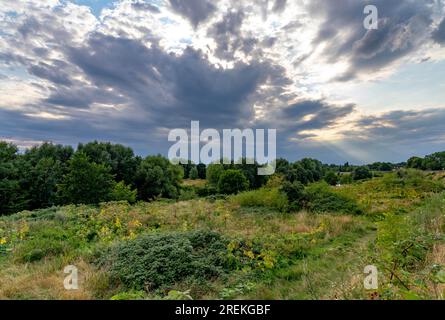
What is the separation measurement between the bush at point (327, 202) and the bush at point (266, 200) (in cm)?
163

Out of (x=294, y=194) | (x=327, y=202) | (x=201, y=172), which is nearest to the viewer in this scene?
(x=327, y=202)

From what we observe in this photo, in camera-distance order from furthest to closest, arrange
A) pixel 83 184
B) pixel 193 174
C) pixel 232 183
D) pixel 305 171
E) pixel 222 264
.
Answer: pixel 193 174
pixel 305 171
pixel 232 183
pixel 83 184
pixel 222 264

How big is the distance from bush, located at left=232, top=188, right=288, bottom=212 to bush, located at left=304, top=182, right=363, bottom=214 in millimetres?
1628

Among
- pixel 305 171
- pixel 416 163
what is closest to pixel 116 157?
pixel 305 171

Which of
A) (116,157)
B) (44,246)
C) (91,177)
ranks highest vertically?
(116,157)

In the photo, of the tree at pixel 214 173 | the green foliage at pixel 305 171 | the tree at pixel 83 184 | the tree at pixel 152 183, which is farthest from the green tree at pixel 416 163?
the tree at pixel 83 184

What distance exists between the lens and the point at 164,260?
5625 millimetres

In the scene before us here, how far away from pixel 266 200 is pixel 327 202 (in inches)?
159

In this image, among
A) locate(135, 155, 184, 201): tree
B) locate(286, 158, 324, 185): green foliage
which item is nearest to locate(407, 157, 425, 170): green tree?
locate(286, 158, 324, 185): green foliage

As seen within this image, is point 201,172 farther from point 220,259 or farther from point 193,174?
point 220,259

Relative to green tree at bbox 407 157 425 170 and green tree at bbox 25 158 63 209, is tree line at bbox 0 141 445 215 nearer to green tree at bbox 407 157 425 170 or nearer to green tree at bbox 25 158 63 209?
green tree at bbox 25 158 63 209

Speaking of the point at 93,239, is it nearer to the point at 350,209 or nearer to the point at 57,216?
the point at 57,216

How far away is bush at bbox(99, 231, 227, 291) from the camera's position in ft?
16.7
